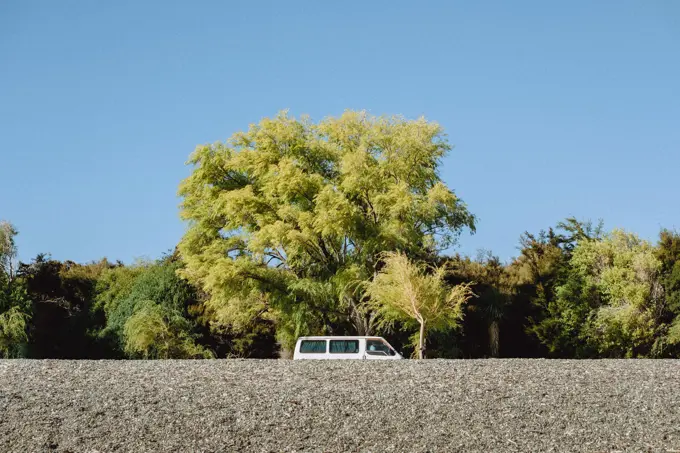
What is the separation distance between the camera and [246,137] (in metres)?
41.5

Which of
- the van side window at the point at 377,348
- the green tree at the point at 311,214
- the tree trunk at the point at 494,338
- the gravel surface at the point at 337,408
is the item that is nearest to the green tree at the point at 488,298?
the tree trunk at the point at 494,338

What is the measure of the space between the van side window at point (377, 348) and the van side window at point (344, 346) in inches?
16.8

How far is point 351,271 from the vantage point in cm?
3719

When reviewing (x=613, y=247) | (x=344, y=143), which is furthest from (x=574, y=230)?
(x=344, y=143)

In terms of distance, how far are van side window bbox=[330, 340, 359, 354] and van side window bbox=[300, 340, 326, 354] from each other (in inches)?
16.3

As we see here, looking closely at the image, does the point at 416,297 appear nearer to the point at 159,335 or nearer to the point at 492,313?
the point at 492,313

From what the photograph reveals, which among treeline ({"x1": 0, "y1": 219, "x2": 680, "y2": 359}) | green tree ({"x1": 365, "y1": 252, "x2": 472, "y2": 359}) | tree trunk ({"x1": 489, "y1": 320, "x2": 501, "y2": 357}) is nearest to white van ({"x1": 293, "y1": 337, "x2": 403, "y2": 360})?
green tree ({"x1": 365, "y1": 252, "x2": 472, "y2": 359})

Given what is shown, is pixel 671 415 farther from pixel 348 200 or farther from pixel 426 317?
pixel 348 200

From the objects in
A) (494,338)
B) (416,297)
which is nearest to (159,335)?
(416,297)

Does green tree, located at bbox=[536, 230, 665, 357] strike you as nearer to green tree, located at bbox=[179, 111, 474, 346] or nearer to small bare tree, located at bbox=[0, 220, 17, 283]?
green tree, located at bbox=[179, 111, 474, 346]

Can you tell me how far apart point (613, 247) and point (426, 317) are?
14310 mm

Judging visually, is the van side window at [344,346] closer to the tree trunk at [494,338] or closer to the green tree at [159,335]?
the green tree at [159,335]

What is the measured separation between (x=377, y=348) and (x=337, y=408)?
1129 cm

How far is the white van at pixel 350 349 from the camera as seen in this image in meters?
29.2
